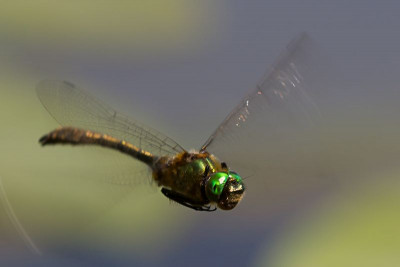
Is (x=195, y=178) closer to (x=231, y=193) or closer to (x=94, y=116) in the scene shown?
(x=231, y=193)

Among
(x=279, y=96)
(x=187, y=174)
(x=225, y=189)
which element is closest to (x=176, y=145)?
(x=187, y=174)

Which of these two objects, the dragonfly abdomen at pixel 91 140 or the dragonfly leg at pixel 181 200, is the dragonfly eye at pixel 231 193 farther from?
the dragonfly abdomen at pixel 91 140

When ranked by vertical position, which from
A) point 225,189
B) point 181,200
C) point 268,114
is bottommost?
point 181,200

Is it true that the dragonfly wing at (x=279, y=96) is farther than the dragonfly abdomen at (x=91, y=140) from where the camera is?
Yes

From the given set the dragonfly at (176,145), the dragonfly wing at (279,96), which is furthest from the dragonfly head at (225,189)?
the dragonfly wing at (279,96)

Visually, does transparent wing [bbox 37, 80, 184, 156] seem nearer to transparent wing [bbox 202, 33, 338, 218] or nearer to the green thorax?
the green thorax

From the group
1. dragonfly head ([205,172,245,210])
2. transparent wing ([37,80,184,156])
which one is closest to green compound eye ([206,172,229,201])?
dragonfly head ([205,172,245,210])

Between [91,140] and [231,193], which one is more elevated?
[231,193]
